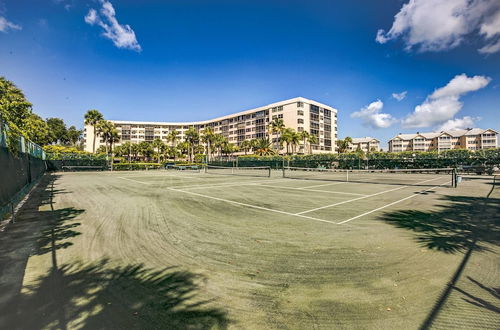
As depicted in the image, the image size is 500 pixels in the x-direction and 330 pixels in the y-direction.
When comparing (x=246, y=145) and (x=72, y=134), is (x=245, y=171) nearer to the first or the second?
(x=246, y=145)

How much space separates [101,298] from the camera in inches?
134

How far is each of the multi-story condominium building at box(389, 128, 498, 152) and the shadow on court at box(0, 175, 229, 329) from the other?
163685mm

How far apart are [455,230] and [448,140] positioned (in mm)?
164639

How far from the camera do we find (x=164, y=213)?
9039mm

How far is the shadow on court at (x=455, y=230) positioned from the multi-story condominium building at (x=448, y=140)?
153 meters

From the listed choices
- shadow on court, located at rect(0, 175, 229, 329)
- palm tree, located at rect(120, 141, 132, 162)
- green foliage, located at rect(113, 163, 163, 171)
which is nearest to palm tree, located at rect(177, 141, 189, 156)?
palm tree, located at rect(120, 141, 132, 162)

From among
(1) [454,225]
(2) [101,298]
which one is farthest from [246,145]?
(2) [101,298]

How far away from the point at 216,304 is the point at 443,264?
178 inches

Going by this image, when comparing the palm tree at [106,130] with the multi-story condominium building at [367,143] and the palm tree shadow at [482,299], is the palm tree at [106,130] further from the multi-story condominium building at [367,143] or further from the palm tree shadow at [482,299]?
the multi-story condominium building at [367,143]

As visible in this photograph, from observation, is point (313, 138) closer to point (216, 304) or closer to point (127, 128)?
point (216, 304)

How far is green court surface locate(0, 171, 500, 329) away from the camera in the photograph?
3.01 m

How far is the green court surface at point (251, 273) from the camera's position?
3.01m

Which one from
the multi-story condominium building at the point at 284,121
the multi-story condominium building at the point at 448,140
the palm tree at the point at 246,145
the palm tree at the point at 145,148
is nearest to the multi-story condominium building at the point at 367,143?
the multi-story condominium building at the point at 448,140

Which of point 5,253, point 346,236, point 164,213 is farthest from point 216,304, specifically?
point 164,213
